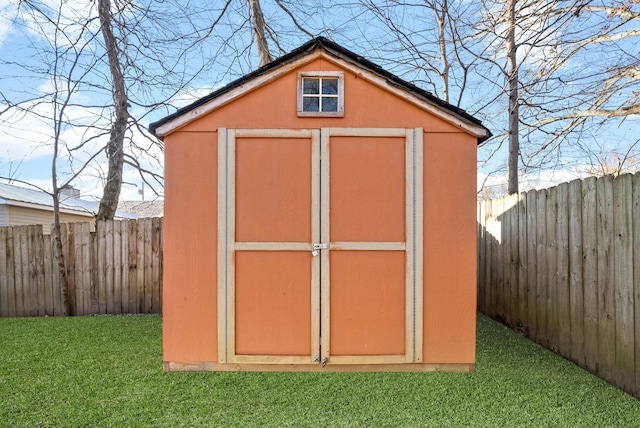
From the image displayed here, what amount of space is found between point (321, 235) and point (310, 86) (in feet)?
5.04

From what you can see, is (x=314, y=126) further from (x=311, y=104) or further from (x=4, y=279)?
(x=4, y=279)

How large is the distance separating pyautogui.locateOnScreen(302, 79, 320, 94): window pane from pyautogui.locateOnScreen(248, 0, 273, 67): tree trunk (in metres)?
4.95

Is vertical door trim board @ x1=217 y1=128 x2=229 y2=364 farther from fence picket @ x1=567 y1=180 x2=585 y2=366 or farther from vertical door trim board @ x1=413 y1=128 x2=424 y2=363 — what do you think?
fence picket @ x1=567 y1=180 x2=585 y2=366

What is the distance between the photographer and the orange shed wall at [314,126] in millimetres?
3920

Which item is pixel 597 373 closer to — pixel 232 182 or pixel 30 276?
pixel 232 182

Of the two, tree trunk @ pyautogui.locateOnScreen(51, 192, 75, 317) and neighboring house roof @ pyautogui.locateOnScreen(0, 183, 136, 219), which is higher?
neighboring house roof @ pyautogui.locateOnScreen(0, 183, 136, 219)

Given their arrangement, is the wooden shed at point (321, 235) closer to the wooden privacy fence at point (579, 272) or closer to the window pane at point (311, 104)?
the window pane at point (311, 104)

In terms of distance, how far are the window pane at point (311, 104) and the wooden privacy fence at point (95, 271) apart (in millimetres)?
4031

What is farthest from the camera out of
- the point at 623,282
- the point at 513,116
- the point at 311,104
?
the point at 513,116

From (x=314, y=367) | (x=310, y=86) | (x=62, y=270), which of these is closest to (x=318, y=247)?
(x=314, y=367)

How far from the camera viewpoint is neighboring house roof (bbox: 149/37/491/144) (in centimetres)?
389

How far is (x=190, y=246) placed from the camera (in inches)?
155

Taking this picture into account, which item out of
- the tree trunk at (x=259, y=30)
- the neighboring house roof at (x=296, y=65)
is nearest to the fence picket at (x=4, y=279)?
the neighboring house roof at (x=296, y=65)

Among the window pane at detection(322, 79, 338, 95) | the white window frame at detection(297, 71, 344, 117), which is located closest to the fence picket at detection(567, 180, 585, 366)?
the white window frame at detection(297, 71, 344, 117)
